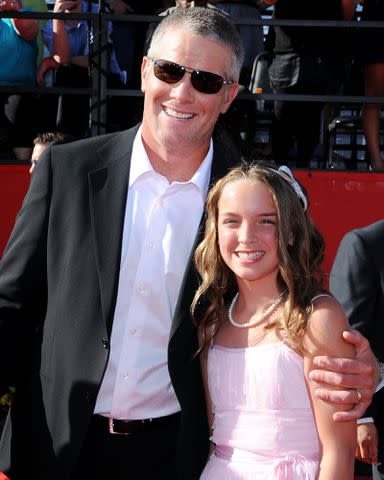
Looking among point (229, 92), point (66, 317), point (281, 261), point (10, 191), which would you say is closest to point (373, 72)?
point (10, 191)

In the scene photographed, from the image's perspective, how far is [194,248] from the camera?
8.62 feet

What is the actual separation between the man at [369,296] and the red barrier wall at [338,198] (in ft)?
9.05

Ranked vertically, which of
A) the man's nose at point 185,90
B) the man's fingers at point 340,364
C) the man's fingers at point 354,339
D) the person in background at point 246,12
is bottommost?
the man's fingers at point 340,364

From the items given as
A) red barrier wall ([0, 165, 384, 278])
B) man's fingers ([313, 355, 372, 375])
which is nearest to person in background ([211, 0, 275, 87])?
red barrier wall ([0, 165, 384, 278])

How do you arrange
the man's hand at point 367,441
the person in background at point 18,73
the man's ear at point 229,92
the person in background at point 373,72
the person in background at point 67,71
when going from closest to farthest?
the man's ear at point 229,92 < the man's hand at point 367,441 < the person in background at point 373,72 < the person in background at point 18,73 < the person in background at point 67,71

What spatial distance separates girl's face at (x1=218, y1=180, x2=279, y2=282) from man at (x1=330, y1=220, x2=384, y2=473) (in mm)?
620

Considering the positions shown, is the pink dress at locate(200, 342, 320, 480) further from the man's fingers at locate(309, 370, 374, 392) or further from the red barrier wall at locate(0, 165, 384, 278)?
the red barrier wall at locate(0, 165, 384, 278)

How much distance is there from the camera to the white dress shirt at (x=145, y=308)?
2.57m

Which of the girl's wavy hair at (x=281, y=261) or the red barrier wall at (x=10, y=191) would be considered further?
the red barrier wall at (x=10, y=191)

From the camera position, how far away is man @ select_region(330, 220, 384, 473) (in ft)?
10.3

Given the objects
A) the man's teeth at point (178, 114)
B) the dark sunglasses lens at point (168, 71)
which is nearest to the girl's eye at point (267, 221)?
the man's teeth at point (178, 114)

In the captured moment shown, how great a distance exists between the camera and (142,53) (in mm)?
6211

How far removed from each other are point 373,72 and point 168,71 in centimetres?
368

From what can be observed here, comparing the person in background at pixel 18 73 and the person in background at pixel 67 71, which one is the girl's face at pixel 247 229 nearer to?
the person in background at pixel 18 73
